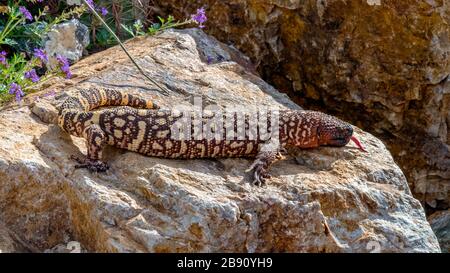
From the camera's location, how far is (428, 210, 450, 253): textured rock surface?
577cm

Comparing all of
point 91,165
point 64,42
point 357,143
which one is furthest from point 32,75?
point 357,143

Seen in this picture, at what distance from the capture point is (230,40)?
633 cm

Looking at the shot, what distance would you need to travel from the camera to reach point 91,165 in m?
4.06

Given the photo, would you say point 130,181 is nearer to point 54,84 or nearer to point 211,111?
point 211,111

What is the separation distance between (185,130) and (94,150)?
0.62 meters

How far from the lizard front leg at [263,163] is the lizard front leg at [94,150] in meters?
0.92

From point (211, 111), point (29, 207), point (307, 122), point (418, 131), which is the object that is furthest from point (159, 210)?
point (418, 131)

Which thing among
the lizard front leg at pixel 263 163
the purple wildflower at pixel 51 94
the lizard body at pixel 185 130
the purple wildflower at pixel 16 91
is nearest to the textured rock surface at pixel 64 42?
the purple wildflower at pixel 51 94

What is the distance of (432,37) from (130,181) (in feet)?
9.84

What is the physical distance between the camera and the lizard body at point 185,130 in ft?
14.2

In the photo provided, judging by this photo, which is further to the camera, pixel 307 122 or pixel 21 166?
pixel 307 122

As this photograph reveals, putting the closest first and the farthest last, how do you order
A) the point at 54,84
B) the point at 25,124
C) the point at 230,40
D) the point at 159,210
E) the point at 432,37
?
the point at 159,210
the point at 25,124
the point at 54,84
the point at 432,37
the point at 230,40

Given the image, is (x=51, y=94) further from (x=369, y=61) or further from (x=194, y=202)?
(x=369, y=61)

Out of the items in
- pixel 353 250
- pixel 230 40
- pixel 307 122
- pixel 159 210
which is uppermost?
pixel 230 40
